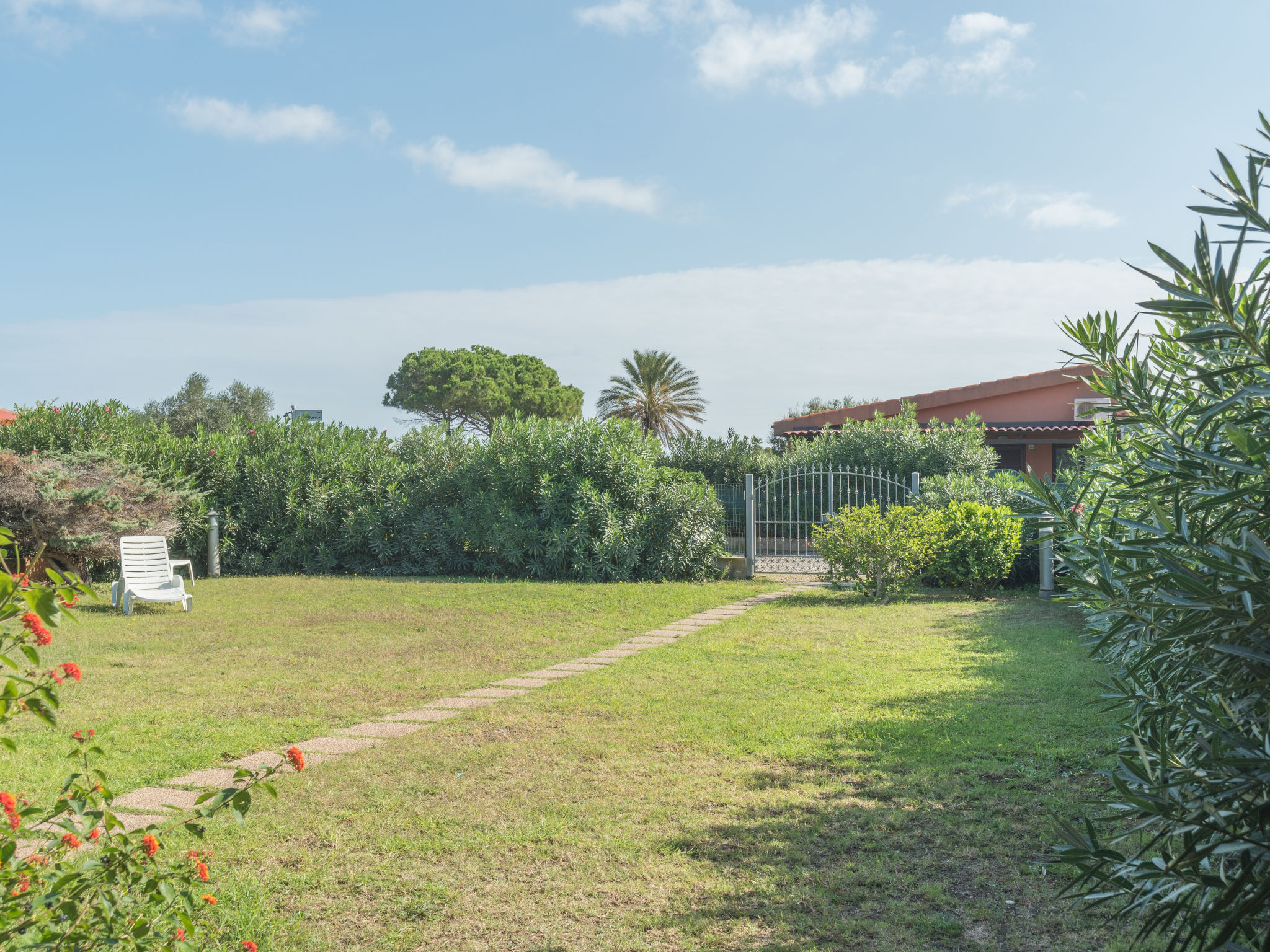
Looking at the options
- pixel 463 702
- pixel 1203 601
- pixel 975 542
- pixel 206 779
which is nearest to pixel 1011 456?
pixel 975 542

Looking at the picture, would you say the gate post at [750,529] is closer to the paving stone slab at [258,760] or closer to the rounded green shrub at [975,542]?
the rounded green shrub at [975,542]

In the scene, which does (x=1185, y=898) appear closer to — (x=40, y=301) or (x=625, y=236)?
(x=625, y=236)

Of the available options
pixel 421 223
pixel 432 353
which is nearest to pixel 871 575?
pixel 421 223

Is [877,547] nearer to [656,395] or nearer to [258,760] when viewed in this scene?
[258,760]

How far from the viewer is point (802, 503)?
688 inches

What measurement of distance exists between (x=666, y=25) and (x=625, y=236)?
652 centimetres

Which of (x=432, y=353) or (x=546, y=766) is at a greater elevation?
(x=432, y=353)

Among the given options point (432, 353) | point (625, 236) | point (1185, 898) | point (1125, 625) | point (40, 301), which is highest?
point (432, 353)

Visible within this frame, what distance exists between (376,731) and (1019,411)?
69.6 feet

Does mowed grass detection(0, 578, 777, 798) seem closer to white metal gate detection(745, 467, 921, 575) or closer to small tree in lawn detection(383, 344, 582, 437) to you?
white metal gate detection(745, 467, 921, 575)

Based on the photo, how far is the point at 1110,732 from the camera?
5.13 metres

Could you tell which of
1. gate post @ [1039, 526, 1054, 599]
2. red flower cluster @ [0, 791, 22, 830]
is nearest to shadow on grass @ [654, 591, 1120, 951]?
red flower cluster @ [0, 791, 22, 830]

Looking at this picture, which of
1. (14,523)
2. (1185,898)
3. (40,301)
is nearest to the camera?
(1185,898)

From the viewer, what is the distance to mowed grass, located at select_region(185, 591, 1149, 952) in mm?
2955
